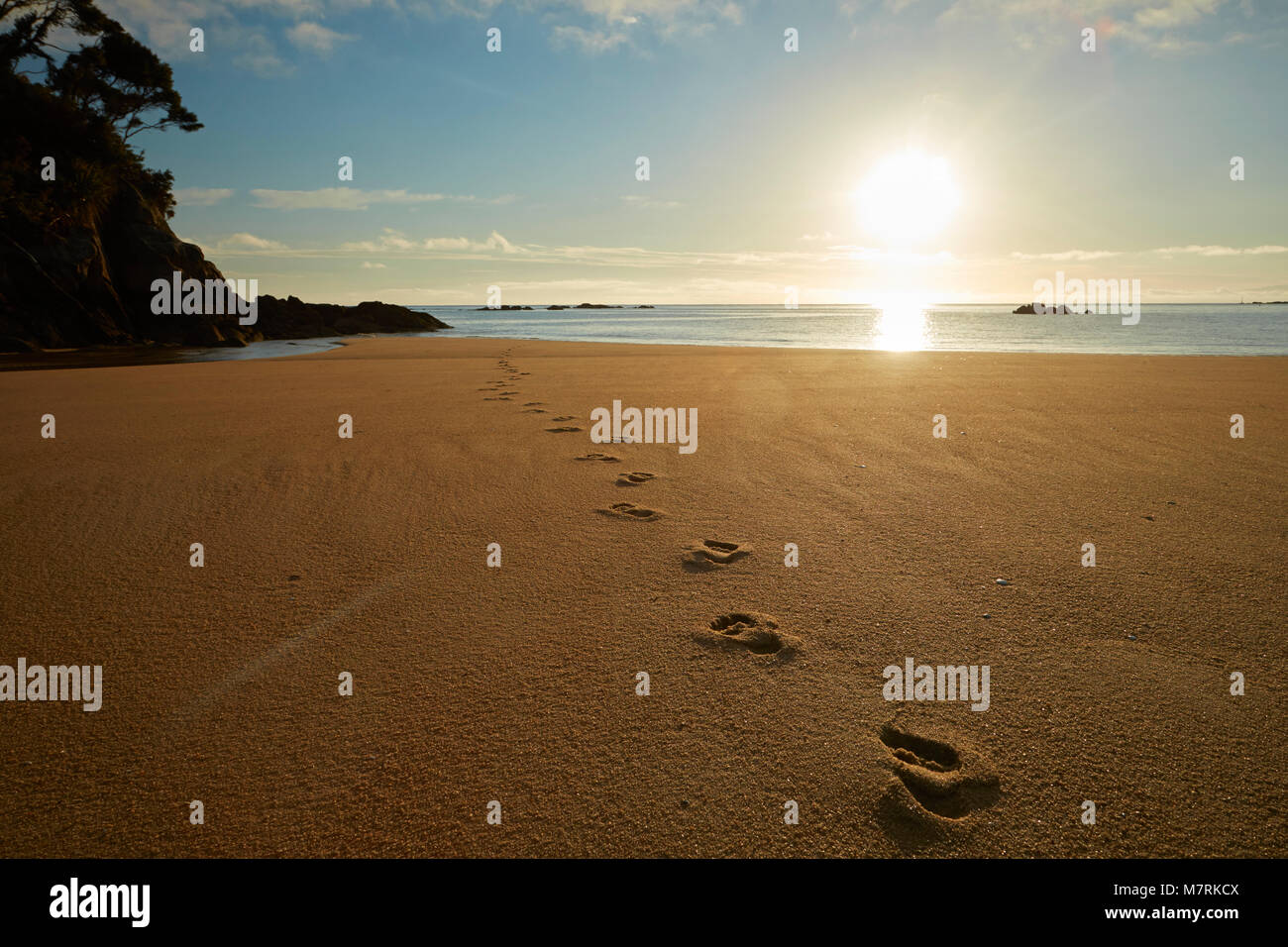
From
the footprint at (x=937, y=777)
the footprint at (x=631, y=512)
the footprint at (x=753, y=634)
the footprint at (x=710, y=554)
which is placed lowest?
the footprint at (x=937, y=777)

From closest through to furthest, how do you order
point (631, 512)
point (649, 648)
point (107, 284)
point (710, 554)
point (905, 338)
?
point (649, 648)
point (710, 554)
point (631, 512)
point (107, 284)
point (905, 338)

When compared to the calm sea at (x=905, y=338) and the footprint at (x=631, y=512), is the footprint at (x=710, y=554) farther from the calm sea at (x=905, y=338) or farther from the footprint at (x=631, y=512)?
the calm sea at (x=905, y=338)

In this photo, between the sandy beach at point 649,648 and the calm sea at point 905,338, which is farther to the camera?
the calm sea at point 905,338

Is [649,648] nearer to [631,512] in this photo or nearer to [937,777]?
[937,777]

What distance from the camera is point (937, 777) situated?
177 centimetres

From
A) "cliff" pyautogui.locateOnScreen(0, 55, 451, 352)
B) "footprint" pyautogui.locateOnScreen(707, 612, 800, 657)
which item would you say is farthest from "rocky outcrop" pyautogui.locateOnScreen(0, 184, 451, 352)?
"footprint" pyautogui.locateOnScreen(707, 612, 800, 657)

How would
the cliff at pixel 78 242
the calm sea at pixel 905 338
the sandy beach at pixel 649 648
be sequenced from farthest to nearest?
the cliff at pixel 78 242
the calm sea at pixel 905 338
the sandy beach at pixel 649 648

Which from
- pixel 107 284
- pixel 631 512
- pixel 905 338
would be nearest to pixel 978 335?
pixel 905 338

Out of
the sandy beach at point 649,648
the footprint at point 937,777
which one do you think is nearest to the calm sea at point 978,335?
the sandy beach at point 649,648

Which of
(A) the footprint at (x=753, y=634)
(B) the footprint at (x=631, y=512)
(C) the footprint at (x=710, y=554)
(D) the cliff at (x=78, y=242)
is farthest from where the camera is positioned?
(D) the cliff at (x=78, y=242)

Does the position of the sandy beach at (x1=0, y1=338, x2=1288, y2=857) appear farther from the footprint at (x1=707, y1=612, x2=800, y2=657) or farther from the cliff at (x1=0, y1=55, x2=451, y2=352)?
the cliff at (x1=0, y1=55, x2=451, y2=352)

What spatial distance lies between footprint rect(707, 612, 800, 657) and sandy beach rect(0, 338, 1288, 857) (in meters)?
0.02

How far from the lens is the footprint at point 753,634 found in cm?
245

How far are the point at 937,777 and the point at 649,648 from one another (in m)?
1.07
